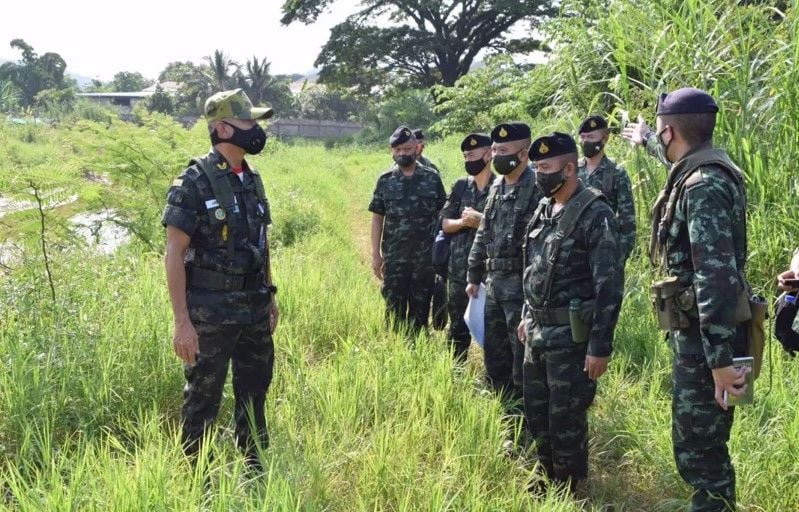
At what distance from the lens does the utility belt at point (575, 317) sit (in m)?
2.64

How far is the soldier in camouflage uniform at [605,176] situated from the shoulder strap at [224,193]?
2.41 metres

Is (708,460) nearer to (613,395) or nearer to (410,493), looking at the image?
(410,493)

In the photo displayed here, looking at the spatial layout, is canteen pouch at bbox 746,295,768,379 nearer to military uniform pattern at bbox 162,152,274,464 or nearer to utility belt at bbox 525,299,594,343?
utility belt at bbox 525,299,594,343

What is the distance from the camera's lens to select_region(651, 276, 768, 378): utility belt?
2092 mm

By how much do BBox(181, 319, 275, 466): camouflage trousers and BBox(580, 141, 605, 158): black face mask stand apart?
2537 mm

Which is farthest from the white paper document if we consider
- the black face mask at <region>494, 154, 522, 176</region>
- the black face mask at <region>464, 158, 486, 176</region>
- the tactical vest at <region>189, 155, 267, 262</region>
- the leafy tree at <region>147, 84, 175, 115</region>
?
the leafy tree at <region>147, 84, 175, 115</region>

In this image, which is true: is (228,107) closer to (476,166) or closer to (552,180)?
(552,180)

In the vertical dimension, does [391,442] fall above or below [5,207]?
below

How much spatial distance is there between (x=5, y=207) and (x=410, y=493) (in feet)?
12.6

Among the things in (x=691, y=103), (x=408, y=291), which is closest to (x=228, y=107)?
(x=691, y=103)

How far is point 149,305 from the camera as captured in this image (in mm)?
4164

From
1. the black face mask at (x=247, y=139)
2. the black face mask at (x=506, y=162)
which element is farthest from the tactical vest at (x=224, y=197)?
the black face mask at (x=506, y=162)

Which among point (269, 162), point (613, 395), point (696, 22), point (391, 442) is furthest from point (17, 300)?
point (269, 162)

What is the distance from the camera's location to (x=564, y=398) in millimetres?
2711
